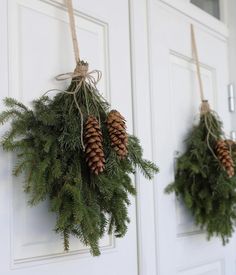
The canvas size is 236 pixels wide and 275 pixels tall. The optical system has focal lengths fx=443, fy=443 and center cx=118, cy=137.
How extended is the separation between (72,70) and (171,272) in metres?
0.73

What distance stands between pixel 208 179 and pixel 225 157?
0.09 metres

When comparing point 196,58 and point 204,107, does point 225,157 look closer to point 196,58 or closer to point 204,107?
point 204,107

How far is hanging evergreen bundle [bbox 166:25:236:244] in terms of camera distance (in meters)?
1.43

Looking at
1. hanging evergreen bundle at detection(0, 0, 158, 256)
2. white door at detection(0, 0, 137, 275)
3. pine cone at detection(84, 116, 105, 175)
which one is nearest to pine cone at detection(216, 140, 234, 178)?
white door at detection(0, 0, 137, 275)

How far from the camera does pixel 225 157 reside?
4.66 feet

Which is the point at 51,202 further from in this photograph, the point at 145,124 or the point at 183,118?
the point at 183,118

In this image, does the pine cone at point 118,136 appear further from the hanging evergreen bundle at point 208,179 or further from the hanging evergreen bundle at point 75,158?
the hanging evergreen bundle at point 208,179

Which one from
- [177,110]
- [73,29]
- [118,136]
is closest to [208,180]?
[177,110]

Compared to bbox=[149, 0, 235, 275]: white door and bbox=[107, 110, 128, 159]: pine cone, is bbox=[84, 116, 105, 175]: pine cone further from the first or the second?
bbox=[149, 0, 235, 275]: white door

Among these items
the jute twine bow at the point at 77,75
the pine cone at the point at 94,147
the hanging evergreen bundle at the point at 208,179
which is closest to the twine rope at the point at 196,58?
the hanging evergreen bundle at the point at 208,179

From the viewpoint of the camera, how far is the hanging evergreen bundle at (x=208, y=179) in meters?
1.43

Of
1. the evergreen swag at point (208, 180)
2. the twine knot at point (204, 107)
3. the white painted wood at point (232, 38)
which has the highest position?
the white painted wood at point (232, 38)

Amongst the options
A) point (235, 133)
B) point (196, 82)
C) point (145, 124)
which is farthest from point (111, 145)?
point (235, 133)

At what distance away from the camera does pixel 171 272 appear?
1.43 m
